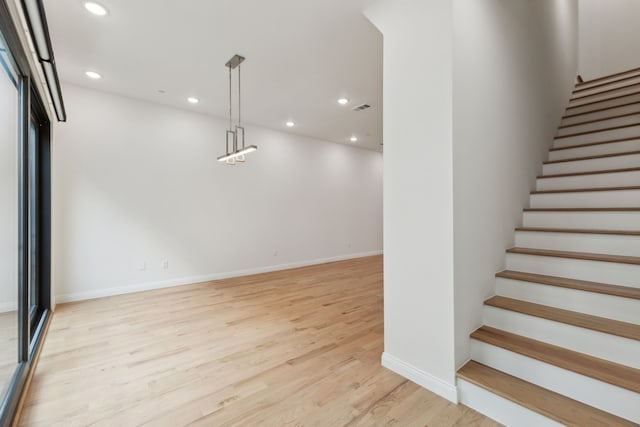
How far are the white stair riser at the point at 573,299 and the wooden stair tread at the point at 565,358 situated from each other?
0.31 meters

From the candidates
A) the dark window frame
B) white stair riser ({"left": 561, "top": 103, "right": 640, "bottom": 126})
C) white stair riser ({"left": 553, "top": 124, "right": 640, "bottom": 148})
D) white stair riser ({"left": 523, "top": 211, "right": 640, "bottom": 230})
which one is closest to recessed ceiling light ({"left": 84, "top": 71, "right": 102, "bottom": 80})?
the dark window frame

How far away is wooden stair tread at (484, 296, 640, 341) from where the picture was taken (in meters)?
1.58

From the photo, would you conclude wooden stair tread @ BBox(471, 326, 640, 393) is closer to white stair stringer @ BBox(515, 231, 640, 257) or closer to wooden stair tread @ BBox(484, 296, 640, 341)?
wooden stair tread @ BBox(484, 296, 640, 341)

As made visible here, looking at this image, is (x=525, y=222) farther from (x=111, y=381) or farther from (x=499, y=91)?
(x=111, y=381)

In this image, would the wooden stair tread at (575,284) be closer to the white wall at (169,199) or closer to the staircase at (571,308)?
the staircase at (571,308)

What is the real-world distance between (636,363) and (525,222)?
4.55 ft

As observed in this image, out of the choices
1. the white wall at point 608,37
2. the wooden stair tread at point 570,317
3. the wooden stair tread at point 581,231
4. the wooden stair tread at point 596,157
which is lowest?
the wooden stair tread at point 570,317

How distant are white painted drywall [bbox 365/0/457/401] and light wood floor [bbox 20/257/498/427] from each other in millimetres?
273

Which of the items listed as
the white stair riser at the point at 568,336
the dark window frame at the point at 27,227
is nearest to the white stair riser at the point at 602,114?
the white stair riser at the point at 568,336

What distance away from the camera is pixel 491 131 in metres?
2.13

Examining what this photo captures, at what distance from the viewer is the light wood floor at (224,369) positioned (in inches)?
66.2

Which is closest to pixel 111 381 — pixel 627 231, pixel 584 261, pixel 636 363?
pixel 636 363

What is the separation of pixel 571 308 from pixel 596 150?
208 centimetres

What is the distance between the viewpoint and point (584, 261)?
199cm
